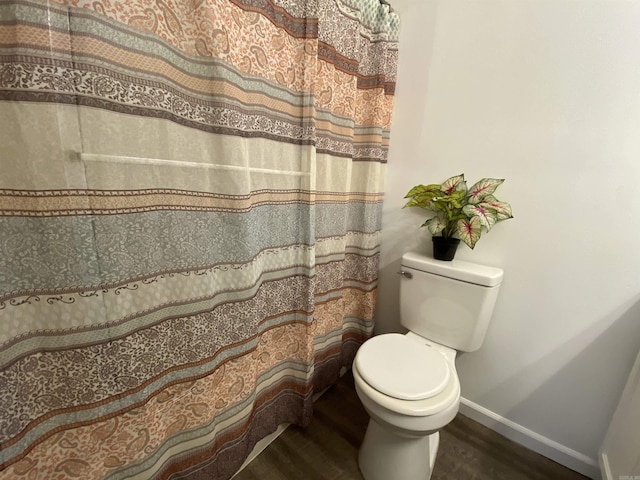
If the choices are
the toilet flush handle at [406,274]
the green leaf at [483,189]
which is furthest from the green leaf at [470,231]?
the toilet flush handle at [406,274]

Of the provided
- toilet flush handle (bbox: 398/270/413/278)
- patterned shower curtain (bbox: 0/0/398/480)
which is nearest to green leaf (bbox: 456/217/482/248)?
toilet flush handle (bbox: 398/270/413/278)

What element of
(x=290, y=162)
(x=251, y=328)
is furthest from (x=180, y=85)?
(x=251, y=328)

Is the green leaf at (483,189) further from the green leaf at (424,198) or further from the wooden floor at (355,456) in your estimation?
the wooden floor at (355,456)

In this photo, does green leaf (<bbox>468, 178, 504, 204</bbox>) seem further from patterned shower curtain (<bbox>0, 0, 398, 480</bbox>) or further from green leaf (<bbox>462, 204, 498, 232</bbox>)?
patterned shower curtain (<bbox>0, 0, 398, 480</bbox>)

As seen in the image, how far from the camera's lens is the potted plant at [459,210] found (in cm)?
104

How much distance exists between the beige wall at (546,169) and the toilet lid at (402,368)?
0.44m

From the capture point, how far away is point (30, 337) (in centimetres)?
53

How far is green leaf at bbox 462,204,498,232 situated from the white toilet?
0.69ft

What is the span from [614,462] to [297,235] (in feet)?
4.39

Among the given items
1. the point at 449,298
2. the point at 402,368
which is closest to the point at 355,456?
the point at 402,368

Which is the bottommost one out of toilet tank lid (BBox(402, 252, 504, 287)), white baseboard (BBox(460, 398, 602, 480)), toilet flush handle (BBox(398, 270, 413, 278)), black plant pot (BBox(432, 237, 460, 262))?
white baseboard (BBox(460, 398, 602, 480))

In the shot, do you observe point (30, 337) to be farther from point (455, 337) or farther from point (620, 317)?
point (620, 317)

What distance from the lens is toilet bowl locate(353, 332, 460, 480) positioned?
0.82 metres

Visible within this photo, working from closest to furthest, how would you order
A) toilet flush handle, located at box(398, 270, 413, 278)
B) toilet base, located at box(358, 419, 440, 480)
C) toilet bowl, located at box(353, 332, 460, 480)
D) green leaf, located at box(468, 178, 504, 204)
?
toilet bowl, located at box(353, 332, 460, 480)
toilet base, located at box(358, 419, 440, 480)
green leaf, located at box(468, 178, 504, 204)
toilet flush handle, located at box(398, 270, 413, 278)
